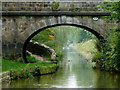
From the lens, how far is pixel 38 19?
1331 centimetres

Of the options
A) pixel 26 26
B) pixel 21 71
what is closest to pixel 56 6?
pixel 26 26

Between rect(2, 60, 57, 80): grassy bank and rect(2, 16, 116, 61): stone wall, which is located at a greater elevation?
rect(2, 16, 116, 61): stone wall

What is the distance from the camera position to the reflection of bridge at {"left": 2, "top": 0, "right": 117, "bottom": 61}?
43.1 ft

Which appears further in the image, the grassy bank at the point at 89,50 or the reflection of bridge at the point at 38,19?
the grassy bank at the point at 89,50

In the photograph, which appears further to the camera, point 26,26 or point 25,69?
point 26,26

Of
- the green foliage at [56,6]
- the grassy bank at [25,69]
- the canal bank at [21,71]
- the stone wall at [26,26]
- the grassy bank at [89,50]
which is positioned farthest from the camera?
the grassy bank at [89,50]

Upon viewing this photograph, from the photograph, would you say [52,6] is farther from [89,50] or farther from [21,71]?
[89,50]

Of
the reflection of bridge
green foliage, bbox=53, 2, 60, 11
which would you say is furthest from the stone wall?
green foliage, bbox=53, 2, 60, 11

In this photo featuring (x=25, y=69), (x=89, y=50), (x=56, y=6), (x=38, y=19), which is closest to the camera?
(x=25, y=69)

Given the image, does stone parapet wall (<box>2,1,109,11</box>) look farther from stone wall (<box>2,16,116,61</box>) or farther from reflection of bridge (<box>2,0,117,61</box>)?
stone wall (<box>2,16,116,61</box>)

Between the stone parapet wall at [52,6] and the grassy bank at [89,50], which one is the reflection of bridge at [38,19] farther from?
the grassy bank at [89,50]

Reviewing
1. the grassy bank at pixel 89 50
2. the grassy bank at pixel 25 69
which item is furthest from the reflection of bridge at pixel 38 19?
the grassy bank at pixel 89 50

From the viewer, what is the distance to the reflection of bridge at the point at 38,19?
13148 millimetres

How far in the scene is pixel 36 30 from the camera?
1328 centimetres
